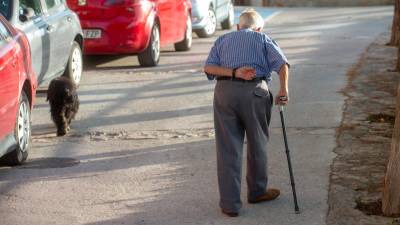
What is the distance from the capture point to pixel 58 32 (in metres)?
12.1

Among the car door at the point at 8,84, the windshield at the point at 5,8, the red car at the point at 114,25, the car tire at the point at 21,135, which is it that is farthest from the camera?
the red car at the point at 114,25

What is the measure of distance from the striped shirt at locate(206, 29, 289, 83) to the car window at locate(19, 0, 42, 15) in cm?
482

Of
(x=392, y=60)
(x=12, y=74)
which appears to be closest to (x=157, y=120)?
(x=12, y=74)

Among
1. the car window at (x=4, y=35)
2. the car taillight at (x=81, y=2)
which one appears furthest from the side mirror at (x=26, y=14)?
the car taillight at (x=81, y=2)

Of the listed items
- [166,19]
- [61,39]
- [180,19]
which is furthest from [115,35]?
[180,19]

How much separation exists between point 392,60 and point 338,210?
9546 millimetres

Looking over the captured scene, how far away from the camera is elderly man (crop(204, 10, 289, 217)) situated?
22.5 ft

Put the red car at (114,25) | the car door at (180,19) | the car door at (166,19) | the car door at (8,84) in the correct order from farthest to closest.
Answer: the car door at (180,19)
the car door at (166,19)
the red car at (114,25)
the car door at (8,84)

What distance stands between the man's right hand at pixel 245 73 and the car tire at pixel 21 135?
256 centimetres

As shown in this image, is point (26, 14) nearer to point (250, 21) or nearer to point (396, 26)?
point (250, 21)

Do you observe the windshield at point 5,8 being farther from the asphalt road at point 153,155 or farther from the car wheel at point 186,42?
the car wheel at point 186,42

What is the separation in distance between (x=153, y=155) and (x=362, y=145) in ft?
6.77

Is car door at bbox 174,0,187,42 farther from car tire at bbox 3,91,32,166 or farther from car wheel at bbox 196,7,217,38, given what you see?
car tire at bbox 3,91,32,166

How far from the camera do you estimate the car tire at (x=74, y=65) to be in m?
12.8
